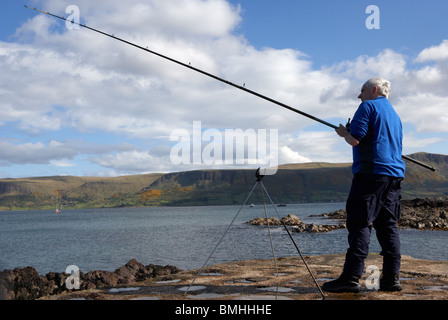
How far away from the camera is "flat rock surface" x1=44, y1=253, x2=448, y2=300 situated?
5238 millimetres

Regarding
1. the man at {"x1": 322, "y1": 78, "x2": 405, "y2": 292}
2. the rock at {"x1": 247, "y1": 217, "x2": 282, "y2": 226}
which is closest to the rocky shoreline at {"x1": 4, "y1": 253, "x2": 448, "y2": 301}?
the man at {"x1": 322, "y1": 78, "x2": 405, "y2": 292}

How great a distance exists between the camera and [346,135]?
17.4ft

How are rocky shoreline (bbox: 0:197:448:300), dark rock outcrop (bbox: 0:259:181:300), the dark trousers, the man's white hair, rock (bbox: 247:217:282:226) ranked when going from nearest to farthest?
the dark trousers < the man's white hair < rocky shoreline (bbox: 0:197:448:300) < dark rock outcrop (bbox: 0:259:181:300) < rock (bbox: 247:217:282:226)

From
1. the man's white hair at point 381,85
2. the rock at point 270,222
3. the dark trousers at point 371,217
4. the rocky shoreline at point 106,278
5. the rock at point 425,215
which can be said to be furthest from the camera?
the rock at point 270,222

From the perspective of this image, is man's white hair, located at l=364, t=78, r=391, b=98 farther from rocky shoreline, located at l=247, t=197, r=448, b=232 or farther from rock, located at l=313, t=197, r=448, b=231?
rock, located at l=313, t=197, r=448, b=231

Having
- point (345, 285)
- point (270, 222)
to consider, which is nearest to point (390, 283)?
point (345, 285)

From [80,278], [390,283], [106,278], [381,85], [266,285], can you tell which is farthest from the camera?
[80,278]

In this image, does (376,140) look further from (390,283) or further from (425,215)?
(425,215)

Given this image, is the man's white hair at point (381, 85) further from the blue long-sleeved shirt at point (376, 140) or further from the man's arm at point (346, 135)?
the man's arm at point (346, 135)

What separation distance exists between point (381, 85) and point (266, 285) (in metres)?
3.69

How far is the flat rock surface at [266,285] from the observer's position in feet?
17.2

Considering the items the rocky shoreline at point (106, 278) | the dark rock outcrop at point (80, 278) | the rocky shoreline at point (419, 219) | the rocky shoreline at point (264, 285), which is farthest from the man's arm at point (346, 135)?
the rocky shoreline at point (419, 219)
